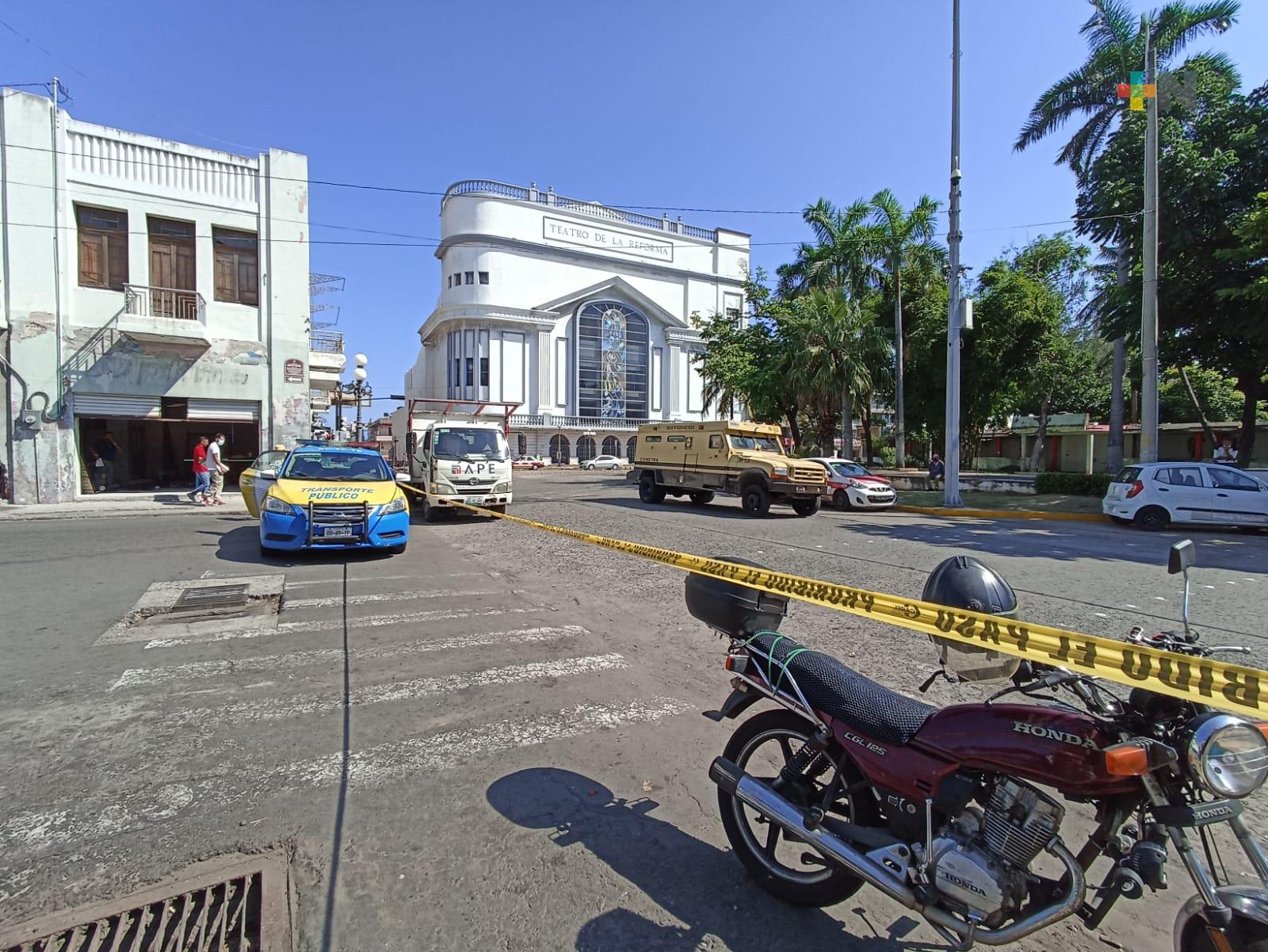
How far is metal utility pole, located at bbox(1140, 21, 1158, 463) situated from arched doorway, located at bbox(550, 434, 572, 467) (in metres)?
50.0

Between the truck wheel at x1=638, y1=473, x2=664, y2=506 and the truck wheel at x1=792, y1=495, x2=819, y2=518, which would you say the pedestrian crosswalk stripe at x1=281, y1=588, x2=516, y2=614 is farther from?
the truck wheel at x1=638, y1=473, x2=664, y2=506

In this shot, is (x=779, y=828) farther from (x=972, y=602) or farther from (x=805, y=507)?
(x=805, y=507)

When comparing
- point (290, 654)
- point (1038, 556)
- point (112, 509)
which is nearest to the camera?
point (290, 654)

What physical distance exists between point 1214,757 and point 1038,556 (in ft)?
32.2

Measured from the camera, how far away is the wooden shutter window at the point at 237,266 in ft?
64.2

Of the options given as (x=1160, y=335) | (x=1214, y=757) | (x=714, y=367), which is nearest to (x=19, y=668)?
(x=1214, y=757)

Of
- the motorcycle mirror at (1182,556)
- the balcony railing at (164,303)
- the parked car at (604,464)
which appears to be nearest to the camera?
the motorcycle mirror at (1182,556)

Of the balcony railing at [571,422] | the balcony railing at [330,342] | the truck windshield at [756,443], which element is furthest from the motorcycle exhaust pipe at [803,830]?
the balcony railing at [571,422]

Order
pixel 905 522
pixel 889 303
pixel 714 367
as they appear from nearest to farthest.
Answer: pixel 905 522 → pixel 889 303 → pixel 714 367

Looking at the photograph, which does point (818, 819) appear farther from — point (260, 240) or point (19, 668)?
point (260, 240)

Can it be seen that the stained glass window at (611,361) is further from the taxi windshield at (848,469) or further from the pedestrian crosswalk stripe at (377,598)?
the pedestrian crosswalk stripe at (377,598)

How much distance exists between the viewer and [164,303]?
18641 millimetres

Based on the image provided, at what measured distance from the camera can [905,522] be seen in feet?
50.7

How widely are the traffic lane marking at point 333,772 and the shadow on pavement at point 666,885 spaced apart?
0.51 metres
